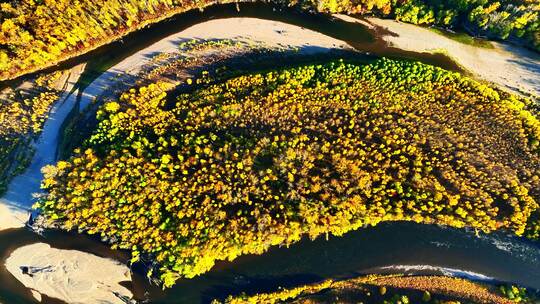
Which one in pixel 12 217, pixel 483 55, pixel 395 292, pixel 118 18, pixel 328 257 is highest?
pixel 118 18

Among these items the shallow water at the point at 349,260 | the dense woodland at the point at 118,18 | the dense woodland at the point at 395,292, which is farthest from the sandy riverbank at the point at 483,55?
the dense woodland at the point at 395,292

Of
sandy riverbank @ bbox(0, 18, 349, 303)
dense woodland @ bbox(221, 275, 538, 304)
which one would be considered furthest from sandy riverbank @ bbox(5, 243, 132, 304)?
dense woodland @ bbox(221, 275, 538, 304)

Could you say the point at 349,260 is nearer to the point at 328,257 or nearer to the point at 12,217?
the point at 328,257

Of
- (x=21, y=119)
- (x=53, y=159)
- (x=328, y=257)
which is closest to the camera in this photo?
(x=328, y=257)

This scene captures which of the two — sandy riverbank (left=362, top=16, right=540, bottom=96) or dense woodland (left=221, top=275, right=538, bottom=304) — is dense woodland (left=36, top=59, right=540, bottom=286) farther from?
dense woodland (left=221, top=275, right=538, bottom=304)

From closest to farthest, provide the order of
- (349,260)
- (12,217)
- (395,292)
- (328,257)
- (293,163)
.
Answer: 1. (293,163)
2. (395,292)
3. (12,217)
4. (328,257)
5. (349,260)

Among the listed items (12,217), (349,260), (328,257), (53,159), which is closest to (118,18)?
(53,159)

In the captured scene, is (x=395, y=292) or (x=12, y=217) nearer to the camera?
(x=395, y=292)

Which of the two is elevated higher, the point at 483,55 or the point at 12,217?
the point at 483,55
